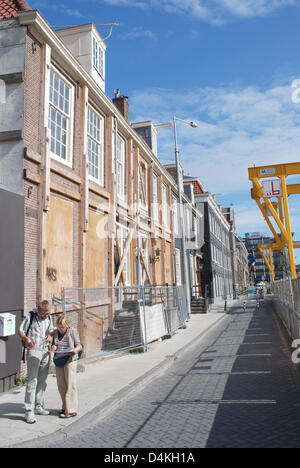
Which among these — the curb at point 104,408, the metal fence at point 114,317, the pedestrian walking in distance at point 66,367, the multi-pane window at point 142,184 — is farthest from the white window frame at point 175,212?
the pedestrian walking in distance at point 66,367

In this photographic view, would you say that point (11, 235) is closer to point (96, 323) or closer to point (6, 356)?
point (6, 356)

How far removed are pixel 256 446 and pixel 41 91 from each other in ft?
28.7

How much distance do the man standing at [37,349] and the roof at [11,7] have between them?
8160mm

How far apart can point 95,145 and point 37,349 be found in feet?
29.8

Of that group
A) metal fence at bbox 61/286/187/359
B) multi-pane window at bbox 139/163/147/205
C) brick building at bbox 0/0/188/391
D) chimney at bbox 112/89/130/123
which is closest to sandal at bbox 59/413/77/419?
brick building at bbox 0/0/188/391

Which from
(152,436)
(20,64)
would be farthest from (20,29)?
(152,436)

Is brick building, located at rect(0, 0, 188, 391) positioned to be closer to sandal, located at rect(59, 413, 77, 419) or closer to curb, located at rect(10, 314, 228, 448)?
curb, located at rect(10, 314, 228, 448)

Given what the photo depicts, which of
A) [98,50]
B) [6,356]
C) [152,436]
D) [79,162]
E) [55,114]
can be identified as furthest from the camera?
[98,50]

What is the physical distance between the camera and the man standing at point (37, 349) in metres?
5.48

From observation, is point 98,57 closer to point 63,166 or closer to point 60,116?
point 60,116

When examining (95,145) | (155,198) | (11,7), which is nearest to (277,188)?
(155,198)

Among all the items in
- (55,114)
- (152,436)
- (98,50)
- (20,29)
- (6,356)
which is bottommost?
(152,436)

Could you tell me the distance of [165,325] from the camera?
14352 mm

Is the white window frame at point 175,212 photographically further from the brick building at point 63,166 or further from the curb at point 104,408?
the curb at point 104,408
